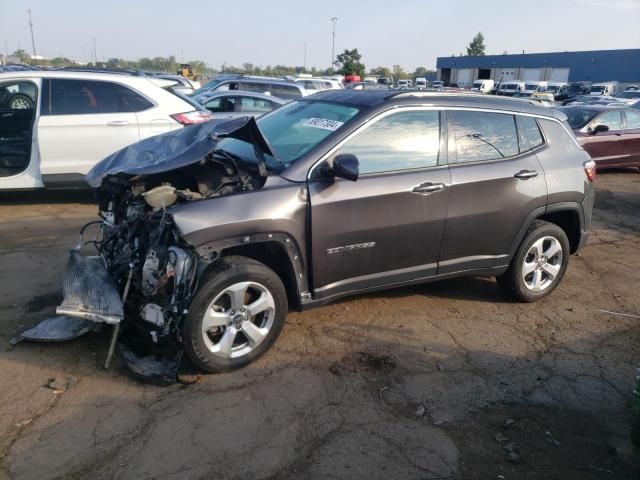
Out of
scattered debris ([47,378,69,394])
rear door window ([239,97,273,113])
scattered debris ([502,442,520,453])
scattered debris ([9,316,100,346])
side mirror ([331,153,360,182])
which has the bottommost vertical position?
scattered debris ([502,442,520,453])

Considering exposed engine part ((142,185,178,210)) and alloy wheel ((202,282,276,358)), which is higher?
exposed engine part ((142,185,178,210))

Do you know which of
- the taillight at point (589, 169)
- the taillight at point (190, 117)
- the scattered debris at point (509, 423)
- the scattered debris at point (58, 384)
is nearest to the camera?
the scattered debris at point (509, 423)

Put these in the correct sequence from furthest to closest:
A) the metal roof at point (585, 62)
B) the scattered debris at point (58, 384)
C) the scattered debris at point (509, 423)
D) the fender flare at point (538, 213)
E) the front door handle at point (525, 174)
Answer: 1. the metal roof at point (585, 62)
2. the fender flare at point (538, 213)
3. the front door handle at point (525, 174)
4. the scattered debris at point (58, 384)
5. the scattered debris at point (509, 423)

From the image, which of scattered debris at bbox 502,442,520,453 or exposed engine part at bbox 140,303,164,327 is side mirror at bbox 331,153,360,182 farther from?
scattered debris at bbox 502,442,520,453

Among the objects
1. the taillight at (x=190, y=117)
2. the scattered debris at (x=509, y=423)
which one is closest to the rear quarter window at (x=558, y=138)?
the scattered debris at (x=509, y=423)

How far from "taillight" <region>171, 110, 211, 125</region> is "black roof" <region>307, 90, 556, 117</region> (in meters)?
3.28

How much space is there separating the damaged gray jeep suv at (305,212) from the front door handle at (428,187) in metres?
0.02

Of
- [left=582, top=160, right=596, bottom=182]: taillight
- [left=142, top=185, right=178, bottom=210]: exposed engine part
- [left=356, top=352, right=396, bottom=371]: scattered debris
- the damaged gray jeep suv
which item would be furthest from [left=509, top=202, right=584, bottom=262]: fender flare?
[left=142, top=185, right=178, bottom=210]: exposed engine part

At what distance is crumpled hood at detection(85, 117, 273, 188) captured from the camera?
3.58 meters

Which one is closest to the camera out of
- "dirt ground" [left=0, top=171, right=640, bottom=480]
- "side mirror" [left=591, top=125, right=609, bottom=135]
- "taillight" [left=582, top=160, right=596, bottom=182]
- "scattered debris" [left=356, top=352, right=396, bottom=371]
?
"dirt ground" [left=0, top=171, right=640, bottom=480]

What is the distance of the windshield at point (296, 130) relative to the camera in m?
3.90

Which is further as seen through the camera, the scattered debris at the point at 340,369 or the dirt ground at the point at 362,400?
the scattered debris at the point at 340,369

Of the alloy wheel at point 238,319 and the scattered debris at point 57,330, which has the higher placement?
the alloy wheel at point 238,319

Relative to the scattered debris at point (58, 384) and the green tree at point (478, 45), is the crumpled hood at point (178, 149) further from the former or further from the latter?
the green tree at point (478, 45)
